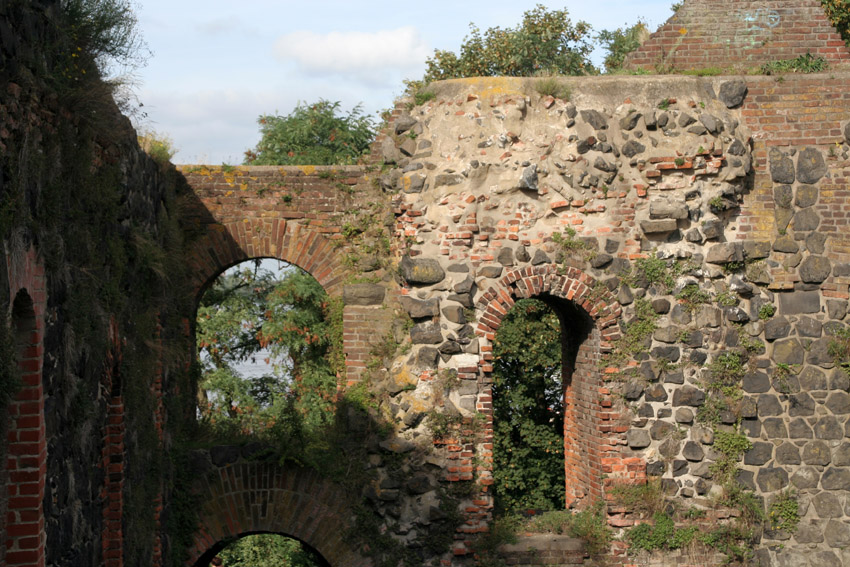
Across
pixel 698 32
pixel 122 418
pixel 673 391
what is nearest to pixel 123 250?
pixel 122 418

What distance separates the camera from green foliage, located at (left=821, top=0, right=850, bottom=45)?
1836 centimetres

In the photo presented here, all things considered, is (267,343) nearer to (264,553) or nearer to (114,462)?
(264,553)

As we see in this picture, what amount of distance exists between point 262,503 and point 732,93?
6825 millimetres

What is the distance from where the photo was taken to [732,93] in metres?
10.1

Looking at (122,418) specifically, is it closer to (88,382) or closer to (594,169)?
(88,382)

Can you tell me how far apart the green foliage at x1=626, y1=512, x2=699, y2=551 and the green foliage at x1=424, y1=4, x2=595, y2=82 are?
1296 centimetres

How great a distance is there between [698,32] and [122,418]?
7.65m

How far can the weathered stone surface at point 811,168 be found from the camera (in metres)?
10.2

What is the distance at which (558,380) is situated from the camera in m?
16.7

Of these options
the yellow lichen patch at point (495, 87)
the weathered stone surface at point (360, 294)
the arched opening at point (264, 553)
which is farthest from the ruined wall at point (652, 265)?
the arched opening at point (264, 553)

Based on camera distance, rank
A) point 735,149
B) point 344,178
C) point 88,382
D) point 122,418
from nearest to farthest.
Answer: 1. point 88,382
2. point 122,418
3. point 735,149
4. point 344,178

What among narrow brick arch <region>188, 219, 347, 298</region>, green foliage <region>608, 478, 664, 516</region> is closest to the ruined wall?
green foliage <region>608, 478, 664, 516</region>

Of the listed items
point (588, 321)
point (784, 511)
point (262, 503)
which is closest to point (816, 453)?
point (784, 511)

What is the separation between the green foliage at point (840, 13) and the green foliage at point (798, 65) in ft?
28.6
